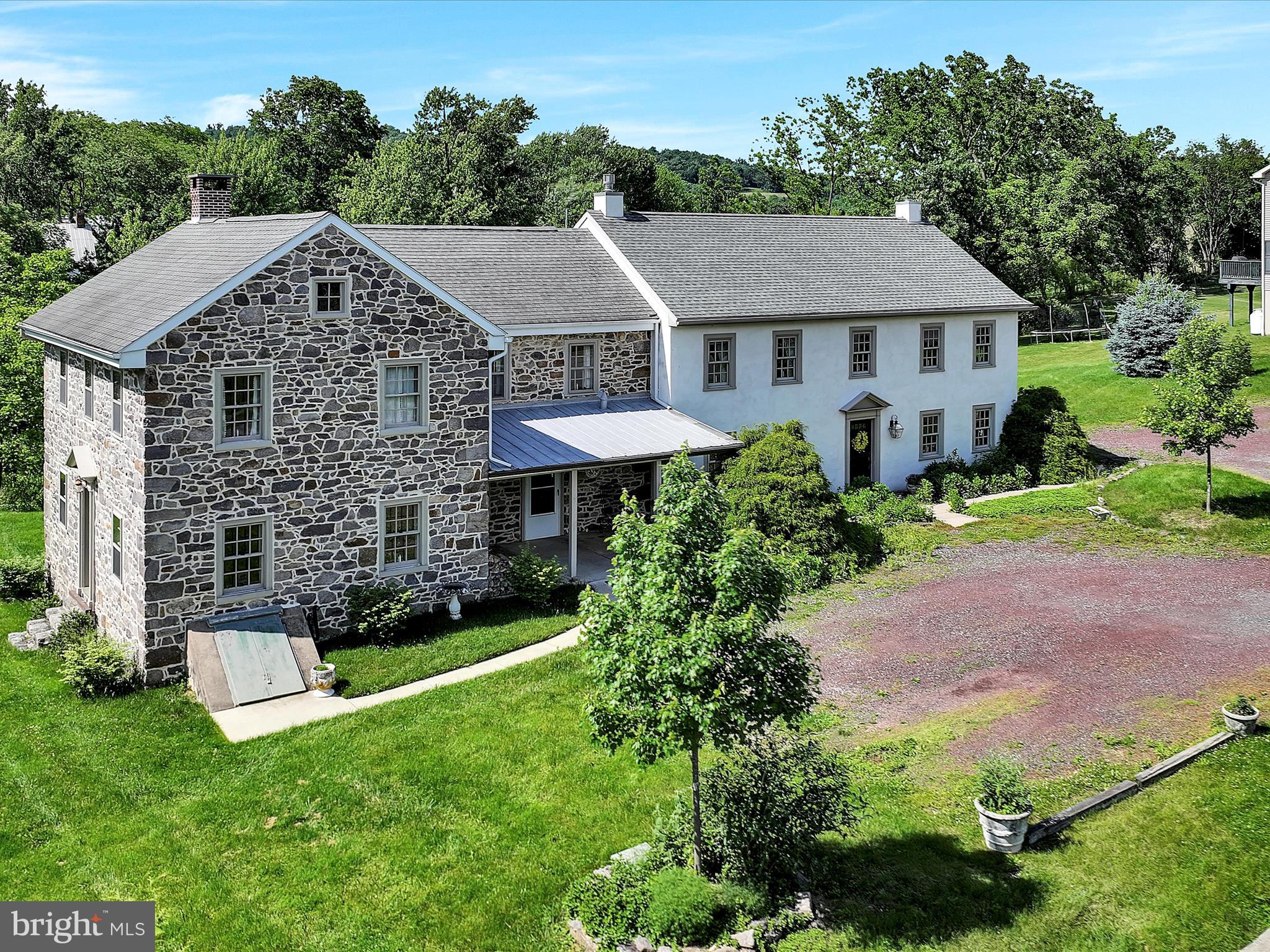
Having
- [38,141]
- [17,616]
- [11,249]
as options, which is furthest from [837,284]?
[38,141]

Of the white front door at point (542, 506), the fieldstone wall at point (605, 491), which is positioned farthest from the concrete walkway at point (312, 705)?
the fieldstone wall at point (605, 491)

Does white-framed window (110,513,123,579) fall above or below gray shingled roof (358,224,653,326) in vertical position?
below

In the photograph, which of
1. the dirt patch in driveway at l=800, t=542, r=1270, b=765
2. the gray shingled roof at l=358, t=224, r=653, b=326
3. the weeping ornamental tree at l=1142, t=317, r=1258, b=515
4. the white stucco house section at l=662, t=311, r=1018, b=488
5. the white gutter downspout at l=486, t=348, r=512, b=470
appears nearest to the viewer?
the dirt patch in driveway at l=800, t=542, r=1270, b=765

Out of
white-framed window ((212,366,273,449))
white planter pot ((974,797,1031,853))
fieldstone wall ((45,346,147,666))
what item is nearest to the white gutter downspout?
white-framed window ((212,366,273,449))

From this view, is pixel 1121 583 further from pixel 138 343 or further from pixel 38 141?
pixel 38 141

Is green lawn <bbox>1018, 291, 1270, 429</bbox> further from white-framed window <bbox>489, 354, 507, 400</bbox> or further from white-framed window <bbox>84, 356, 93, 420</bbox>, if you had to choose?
white-framed window <bbox>84, 356, 93, 420</bbox>

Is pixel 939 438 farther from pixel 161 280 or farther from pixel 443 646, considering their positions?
pixel 161 280

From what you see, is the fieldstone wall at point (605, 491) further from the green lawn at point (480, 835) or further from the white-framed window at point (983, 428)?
the white-framed window at point (983, 428)

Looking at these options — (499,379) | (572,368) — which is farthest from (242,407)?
(572,368)
